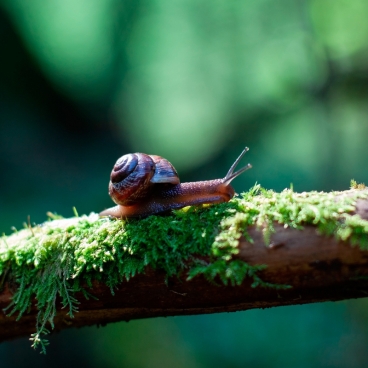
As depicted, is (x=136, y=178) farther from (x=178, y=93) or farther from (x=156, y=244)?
(x=178, y=93)

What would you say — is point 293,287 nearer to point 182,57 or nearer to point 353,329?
point 353,329

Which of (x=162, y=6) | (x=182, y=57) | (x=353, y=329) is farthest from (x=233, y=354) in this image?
(x=162, y=6)

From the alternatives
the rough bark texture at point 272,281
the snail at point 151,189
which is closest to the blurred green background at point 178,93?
the snail at point 151,189

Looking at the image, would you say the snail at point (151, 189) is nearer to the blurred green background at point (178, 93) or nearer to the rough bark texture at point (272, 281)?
the rough bark texture at point (272, 281)

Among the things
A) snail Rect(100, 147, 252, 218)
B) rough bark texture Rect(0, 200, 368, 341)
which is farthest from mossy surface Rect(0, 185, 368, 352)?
snail Rect(100, 147, 252, 218)

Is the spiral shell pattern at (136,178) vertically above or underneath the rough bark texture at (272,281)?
above

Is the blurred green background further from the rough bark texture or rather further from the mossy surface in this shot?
the rough bark texture
